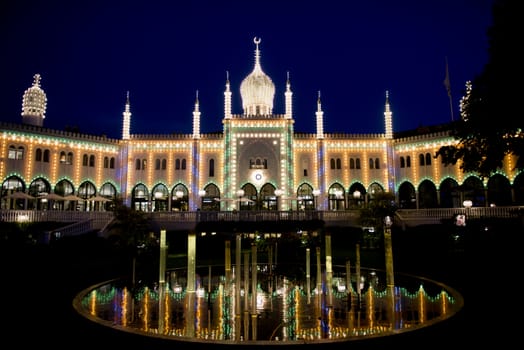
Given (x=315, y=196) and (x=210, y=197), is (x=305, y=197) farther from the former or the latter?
(x=210, y=197)

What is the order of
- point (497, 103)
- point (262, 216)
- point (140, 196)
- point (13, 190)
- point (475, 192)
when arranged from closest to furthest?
point (497, 103) → point (262, 216) → point (13, 190) → point (475, 192) → point (140, 196)

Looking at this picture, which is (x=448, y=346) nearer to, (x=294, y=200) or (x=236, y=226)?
(x=236, y=226)

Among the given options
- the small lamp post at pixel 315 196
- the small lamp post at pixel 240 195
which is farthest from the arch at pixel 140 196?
the small lamp post at pixel 315 196

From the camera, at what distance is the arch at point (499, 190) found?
39594mm

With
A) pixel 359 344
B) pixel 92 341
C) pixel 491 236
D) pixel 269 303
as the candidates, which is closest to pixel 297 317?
pixel 269 303

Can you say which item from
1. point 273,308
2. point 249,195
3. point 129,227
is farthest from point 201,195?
point 273,308

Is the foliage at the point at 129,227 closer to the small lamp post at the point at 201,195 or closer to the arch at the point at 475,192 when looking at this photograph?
the small lamp post at the point at 201,195

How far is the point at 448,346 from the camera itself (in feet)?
27.1

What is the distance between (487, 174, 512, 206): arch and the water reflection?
97.1 ft

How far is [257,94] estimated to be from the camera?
4528 cm

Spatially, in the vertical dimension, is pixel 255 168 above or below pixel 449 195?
above

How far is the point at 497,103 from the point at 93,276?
21212 mm

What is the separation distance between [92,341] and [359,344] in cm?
596

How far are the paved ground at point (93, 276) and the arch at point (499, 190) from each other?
15846mm
